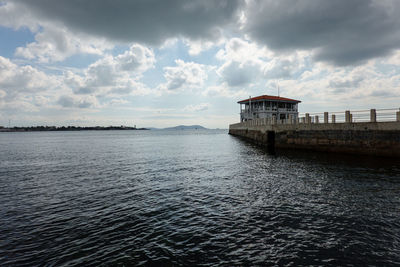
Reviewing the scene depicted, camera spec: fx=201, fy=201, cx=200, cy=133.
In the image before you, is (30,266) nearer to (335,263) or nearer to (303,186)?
(335,263)

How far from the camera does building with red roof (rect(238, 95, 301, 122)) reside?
5099cm

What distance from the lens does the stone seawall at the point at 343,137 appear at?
16.7 meters

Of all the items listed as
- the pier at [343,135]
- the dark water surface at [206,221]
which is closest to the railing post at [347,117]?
the pier at [343,135]

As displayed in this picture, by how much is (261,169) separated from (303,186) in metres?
4.72

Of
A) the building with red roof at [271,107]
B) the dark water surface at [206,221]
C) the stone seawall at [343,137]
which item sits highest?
the building with red roof at [271,107]

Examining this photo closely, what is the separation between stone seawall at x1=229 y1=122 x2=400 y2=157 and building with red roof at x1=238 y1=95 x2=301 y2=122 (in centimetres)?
2447

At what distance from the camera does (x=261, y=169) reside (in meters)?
15.3

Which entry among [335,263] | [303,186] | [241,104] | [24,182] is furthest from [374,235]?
[241,104]

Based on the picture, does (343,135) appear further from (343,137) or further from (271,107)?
(271,107)

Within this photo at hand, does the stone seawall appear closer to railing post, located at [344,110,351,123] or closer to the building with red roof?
railing post, located at [344,110,351,123]

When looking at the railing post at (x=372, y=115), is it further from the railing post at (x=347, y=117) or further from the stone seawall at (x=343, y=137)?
the railing post at (x=347, y=117)

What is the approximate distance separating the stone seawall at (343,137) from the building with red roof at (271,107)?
2447 cm

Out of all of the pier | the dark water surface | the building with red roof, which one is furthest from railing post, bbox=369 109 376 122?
the building with red roof

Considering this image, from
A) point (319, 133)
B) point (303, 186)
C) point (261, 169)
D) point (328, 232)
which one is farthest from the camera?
point (319, 133)
